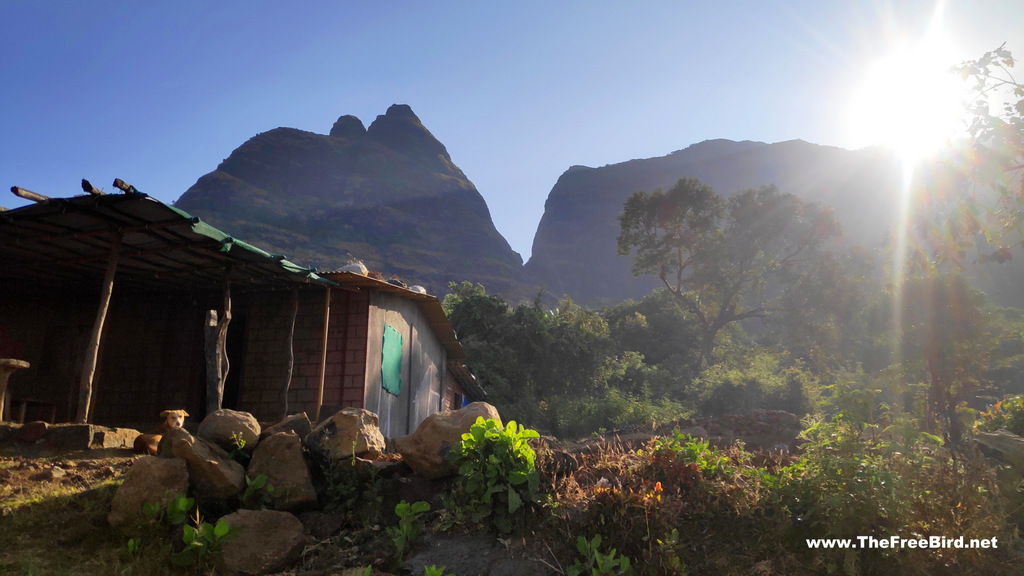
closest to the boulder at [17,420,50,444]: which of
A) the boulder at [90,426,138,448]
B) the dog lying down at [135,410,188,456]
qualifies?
the boulder at [90,426,138,448]

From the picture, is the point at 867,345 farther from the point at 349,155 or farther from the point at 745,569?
the point at 349,155

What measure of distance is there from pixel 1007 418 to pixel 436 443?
7.20m

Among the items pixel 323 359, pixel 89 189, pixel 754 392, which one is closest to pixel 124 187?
pixel 89 189

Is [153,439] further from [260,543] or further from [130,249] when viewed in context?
[260,543]

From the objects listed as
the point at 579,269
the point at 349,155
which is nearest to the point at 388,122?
the point at 349,155

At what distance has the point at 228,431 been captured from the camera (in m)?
5.84

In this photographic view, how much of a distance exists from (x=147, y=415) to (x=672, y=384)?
68.4 ft

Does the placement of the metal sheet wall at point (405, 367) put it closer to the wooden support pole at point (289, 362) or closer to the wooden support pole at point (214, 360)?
the wooden support pole at point (289, 362)

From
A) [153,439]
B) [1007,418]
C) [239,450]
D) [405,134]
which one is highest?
[405,134]

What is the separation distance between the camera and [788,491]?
14.9ft

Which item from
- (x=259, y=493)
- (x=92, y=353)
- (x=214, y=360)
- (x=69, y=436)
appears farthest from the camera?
(x=214, y=360)

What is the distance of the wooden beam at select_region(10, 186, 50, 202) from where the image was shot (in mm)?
6411

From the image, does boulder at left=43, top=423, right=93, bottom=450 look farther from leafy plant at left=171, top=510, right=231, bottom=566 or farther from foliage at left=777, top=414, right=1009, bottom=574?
foliage at left=777, top=414, right=1009, bottom=574

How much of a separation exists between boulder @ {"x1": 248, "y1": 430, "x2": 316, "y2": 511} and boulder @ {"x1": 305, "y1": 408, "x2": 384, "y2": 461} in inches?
6.9
